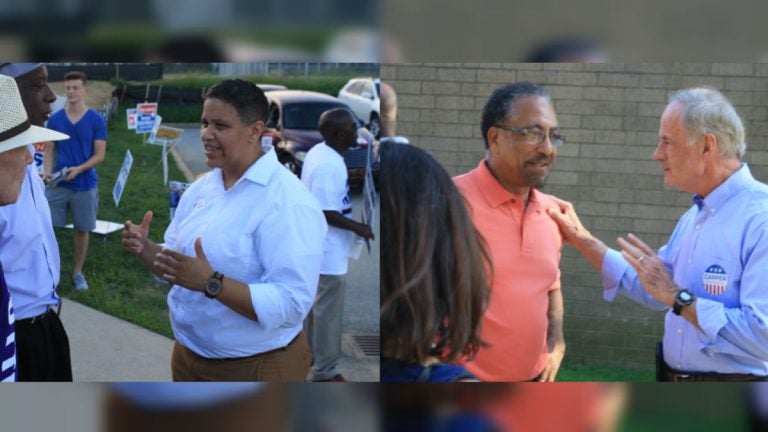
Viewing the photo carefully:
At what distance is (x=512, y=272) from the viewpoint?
3359 mm

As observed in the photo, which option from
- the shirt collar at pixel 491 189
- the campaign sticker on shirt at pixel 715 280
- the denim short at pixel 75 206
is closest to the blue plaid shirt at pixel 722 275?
the campaign sticker on shirt at pixel 715 280

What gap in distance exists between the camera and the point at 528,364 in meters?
3.40

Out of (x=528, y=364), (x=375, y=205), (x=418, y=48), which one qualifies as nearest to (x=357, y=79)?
(x=418, y=48)

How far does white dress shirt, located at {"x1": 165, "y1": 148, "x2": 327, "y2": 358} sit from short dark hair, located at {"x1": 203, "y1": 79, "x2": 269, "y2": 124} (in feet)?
0.51

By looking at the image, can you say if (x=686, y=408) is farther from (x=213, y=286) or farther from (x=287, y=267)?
(x=213, y=286)

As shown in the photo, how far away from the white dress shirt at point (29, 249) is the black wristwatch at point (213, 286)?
68 cm

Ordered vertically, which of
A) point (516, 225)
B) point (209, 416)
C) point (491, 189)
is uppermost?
point (491, 189)

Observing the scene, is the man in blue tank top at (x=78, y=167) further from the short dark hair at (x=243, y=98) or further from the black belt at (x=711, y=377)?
the black belt at (x=711, y=377)

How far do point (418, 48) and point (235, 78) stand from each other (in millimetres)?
684

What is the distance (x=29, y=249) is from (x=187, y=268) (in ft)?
2.13

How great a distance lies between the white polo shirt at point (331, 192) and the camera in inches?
133

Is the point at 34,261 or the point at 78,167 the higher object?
the point at 78,167

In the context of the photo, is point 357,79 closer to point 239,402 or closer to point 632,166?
point 632,166

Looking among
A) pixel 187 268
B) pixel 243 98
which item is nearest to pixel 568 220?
pixel 243 98
